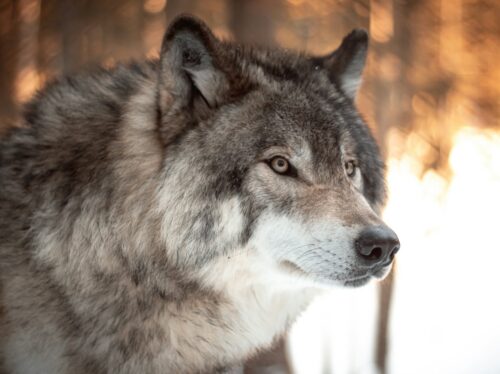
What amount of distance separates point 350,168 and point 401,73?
3.32m

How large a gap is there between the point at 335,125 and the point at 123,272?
1.16 m

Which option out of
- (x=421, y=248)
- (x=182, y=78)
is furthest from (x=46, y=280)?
(x=421, y=248)

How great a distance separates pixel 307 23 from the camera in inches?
225

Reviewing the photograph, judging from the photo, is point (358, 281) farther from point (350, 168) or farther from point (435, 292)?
point (435, 292)

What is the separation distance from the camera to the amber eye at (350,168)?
282 centimetres

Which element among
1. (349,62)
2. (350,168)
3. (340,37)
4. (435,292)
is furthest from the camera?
(340,37)

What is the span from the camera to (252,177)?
2.51m

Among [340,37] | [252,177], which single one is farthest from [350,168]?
[340,37]

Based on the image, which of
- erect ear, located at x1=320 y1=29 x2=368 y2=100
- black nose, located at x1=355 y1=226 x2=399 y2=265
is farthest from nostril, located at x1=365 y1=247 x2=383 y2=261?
erect ear, located at x1=320 y1=29 x2=368 y2=100

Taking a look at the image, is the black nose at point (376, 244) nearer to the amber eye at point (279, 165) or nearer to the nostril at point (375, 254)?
the nostril at point (375, 254)

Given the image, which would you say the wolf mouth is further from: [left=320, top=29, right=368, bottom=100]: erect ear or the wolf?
[left=320, top=29, right=368, bottom=100]: erect ear

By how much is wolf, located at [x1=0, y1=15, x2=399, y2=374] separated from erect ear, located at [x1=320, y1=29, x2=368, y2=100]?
563 millimetres

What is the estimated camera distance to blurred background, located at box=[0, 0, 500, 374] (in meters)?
5.60

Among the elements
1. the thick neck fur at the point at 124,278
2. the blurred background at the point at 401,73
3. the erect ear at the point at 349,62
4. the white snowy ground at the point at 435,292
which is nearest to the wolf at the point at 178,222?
the thick neck fur at the point at 124,278
